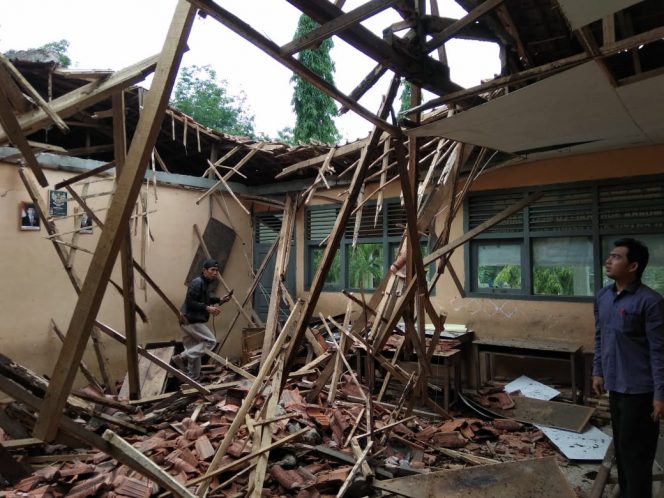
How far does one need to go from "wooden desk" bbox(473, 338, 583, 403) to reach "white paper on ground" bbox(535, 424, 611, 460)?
66cm

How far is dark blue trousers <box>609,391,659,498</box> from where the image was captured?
2748 millimetres

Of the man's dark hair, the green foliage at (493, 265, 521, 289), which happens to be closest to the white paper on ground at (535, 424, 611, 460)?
the green foliage at (493, 265, 521, 289)

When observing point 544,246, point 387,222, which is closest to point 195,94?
point 387,222

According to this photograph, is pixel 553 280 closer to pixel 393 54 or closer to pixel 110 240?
pixel 393 54

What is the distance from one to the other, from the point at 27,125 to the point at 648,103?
3.88 metres

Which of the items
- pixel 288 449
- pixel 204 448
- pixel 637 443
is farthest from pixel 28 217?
pixel 637 443

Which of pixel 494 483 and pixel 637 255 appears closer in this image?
pixel 637 255

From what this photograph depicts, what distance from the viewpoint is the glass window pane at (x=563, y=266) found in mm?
5988

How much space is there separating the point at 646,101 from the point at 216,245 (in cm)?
718

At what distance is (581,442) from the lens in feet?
15.1

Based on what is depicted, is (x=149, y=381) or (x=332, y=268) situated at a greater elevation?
(x=332, y=268)

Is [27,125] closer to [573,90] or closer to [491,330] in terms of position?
[573,90]

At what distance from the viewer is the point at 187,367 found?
652 centimetres

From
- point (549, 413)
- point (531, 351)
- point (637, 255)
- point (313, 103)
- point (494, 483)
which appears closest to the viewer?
point (637, 255)
